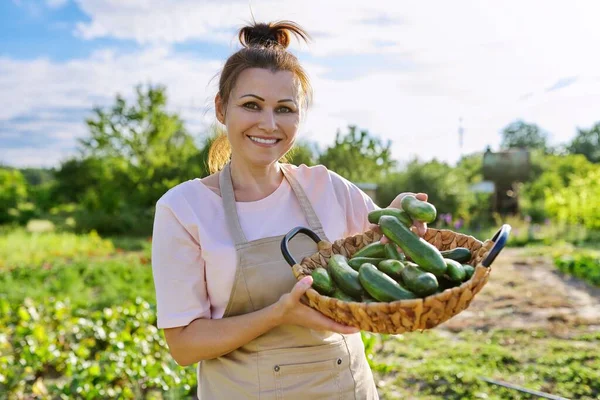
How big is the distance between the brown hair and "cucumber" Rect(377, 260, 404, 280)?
2.43 ft

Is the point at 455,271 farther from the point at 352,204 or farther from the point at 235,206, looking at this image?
the point at 235,206

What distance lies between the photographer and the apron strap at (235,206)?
85.0 inches

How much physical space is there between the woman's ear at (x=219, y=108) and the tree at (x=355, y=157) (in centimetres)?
1072

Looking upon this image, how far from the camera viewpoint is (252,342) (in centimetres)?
209

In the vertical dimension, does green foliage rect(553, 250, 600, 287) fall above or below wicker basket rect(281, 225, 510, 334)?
below

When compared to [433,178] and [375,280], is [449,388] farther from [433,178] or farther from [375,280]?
[433,178]

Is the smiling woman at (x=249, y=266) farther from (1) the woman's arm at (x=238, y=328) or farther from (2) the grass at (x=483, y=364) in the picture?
(2) the grass at (x=483, y=364)

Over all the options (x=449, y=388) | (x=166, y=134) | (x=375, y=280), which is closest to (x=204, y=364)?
(x=375, y=280)

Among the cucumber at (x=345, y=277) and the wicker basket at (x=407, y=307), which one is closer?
the wicker basket at (x=407, y=307)

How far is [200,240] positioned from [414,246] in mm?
738

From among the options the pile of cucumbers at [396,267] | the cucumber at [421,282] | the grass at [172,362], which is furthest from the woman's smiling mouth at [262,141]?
the grass at [172,362]

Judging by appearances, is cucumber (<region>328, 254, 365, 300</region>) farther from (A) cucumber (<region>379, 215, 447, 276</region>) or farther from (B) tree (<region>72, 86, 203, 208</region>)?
(B) tree (<region>72, 86, 203, 208</region>)

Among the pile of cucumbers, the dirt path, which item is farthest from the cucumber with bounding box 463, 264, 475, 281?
the dirt path

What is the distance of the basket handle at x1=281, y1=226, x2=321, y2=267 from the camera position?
2000mm
